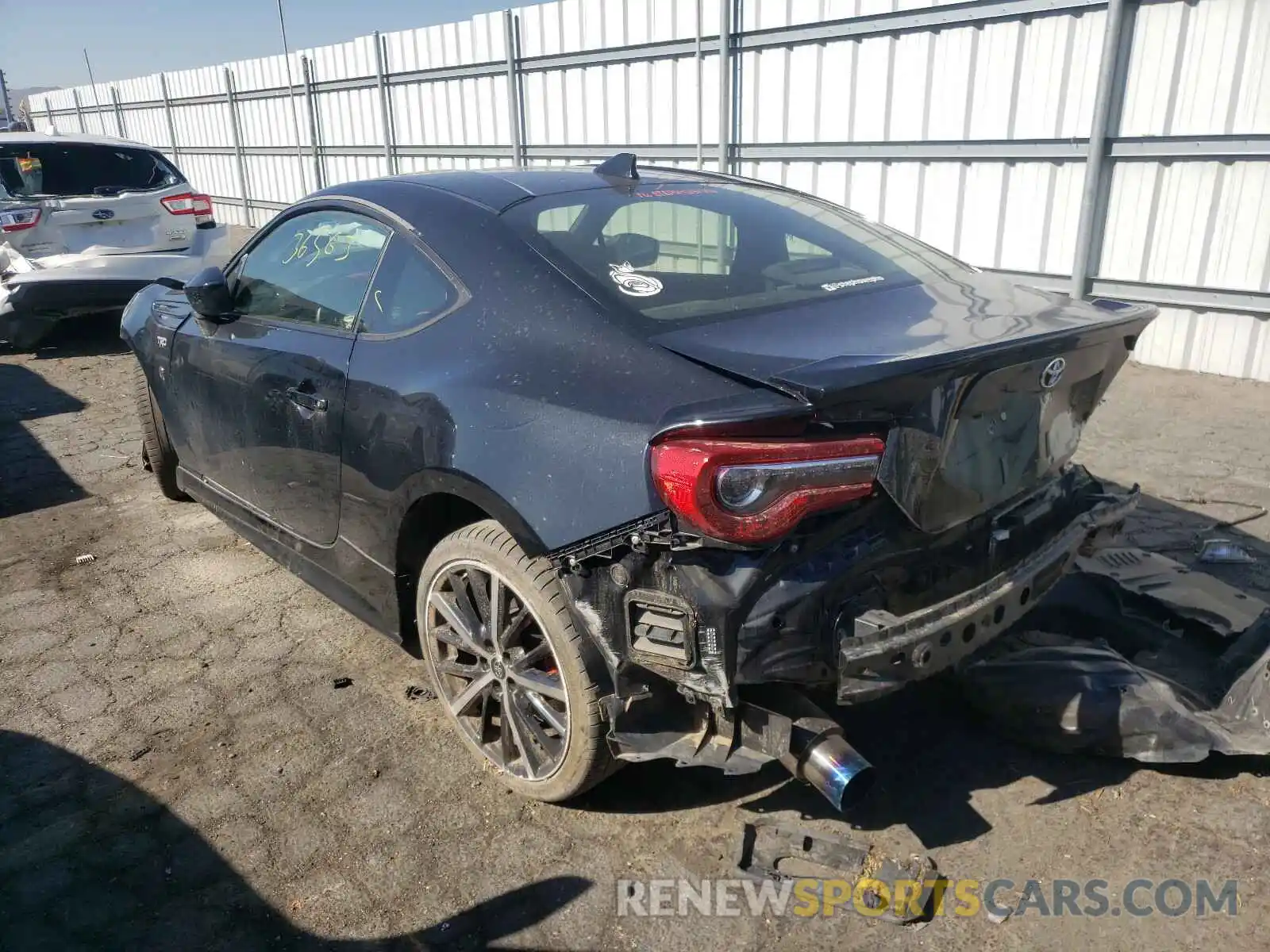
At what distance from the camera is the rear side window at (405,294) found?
2.70 meters

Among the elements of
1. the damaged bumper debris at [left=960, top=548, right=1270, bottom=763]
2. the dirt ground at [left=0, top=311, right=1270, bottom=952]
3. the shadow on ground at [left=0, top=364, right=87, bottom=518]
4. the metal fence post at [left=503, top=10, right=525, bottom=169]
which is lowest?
the shadow on ground at [left=0, top=364, right=87, bottom=518]

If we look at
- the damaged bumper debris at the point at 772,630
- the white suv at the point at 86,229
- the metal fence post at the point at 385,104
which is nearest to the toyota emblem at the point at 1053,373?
the damaged bumper debris at the point at 772,630

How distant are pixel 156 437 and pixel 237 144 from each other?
49.6 feet

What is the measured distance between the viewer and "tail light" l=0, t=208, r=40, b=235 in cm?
759

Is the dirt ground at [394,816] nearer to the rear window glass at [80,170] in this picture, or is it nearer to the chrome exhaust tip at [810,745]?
the chrome exhaust tip at [810,745]

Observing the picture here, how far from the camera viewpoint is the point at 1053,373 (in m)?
2.36

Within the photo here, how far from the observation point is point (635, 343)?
224 centimetres

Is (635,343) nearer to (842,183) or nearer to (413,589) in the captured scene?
(413,589)

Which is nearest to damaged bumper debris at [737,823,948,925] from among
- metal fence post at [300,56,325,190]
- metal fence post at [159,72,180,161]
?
metal fence post at [300,56,325,190]

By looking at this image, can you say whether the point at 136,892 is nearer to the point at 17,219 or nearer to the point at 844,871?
the point at 844,871

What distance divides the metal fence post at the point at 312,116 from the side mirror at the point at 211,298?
40.7ft

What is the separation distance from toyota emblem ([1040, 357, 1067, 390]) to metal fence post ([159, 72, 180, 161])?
71.4ft

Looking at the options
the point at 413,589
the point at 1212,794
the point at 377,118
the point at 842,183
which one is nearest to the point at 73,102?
the point at 377,118

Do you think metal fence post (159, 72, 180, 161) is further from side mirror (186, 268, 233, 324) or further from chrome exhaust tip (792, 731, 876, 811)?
chrome exhaust tip (792, 731, 876, 811)
